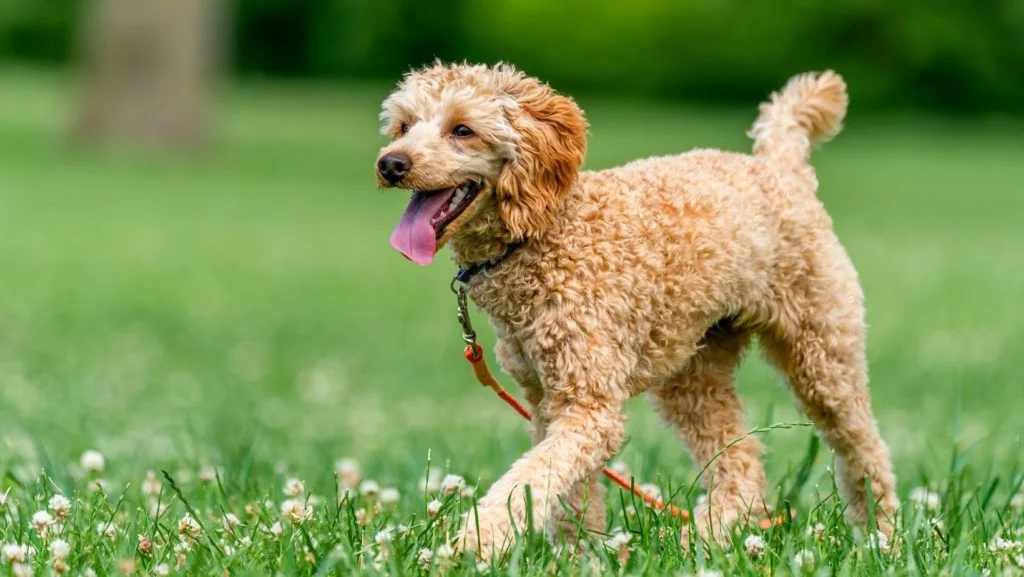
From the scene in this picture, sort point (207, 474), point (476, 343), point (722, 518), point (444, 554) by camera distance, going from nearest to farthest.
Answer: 1. point (444, 554)
2. point (476, 343)
3. point (722, 518)
4. point (207, 474)

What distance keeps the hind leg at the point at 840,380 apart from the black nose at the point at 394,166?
133 centimetres

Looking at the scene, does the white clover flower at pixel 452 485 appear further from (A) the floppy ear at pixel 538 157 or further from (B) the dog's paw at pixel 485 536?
(A) the floppy ear at pixel 538 157

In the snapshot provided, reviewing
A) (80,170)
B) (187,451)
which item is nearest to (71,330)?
(187,451)

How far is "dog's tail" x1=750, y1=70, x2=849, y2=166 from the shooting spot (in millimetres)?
4793

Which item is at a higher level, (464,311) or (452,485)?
(464,311)

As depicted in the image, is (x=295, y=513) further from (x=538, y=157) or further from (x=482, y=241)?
(x=538, y=157)

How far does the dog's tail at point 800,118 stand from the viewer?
4.79 meters

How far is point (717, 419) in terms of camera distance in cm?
461

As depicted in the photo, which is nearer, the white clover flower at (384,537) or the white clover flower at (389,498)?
the white clover flower at (384,537)

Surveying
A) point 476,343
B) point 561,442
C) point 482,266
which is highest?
point 482,266

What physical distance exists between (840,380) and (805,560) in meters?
1.05

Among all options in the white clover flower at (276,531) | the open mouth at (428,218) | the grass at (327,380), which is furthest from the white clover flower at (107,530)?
the open mouth at (428,218)

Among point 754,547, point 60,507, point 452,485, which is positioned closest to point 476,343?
point 452,485

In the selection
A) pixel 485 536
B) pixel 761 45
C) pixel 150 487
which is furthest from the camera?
pixel 761 45
